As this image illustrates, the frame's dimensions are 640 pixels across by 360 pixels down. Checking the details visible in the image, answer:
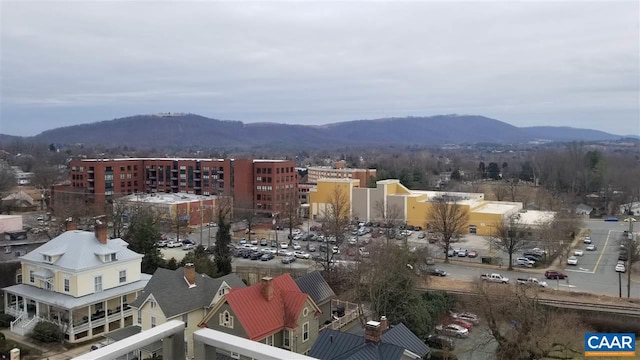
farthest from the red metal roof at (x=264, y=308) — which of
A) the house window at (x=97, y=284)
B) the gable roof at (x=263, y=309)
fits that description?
the house window at (x=97, y=284)

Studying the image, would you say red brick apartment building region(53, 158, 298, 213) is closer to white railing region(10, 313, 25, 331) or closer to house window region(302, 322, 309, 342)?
white railing region(10, 313, 25, 331)

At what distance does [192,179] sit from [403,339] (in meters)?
64.9

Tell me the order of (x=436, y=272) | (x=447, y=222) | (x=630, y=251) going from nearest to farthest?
(x=630, y=251) → (x=436, y=272) → (x=447, y=222)

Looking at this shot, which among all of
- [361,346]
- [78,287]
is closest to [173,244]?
[78,287]

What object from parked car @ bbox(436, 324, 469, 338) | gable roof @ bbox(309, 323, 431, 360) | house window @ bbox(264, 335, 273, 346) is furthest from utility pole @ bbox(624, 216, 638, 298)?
house window @ bbox(264, 335, 273, 346)

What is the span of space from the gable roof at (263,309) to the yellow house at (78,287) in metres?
8.73

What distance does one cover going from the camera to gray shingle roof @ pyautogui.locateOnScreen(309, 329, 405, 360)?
1986 centimetres

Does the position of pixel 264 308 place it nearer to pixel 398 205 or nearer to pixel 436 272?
pixel 436 272

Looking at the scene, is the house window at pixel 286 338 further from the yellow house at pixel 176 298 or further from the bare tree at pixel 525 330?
the bare tree at pixel 525 330

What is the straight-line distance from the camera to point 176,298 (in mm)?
27125

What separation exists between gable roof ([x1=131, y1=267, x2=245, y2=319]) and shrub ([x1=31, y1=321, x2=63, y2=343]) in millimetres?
4555

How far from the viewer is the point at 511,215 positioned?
6181 cm

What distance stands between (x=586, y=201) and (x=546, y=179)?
20.7 metres

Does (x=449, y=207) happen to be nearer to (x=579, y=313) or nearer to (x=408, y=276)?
(x=579, y=313)
